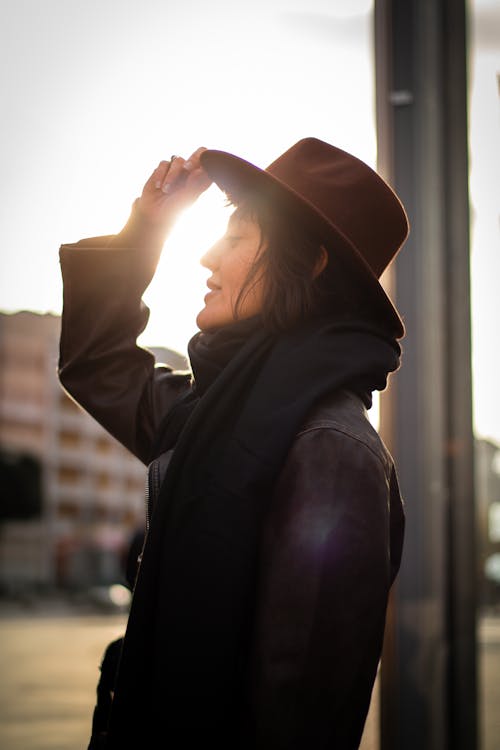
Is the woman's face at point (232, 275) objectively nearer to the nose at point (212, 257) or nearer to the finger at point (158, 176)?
the nose at point (212, 257)

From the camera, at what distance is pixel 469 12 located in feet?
9.36

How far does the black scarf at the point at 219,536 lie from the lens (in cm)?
136

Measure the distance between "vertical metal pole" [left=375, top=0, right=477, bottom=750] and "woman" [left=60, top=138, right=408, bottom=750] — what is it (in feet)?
3.17

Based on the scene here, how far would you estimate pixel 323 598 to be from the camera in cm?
133

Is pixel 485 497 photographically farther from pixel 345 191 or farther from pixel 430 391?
pixel 345 191

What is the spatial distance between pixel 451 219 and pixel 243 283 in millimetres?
1262

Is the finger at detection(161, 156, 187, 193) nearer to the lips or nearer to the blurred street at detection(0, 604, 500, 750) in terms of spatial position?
the lips

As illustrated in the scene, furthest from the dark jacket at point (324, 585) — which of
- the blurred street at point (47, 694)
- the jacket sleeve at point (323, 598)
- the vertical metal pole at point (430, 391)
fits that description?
the blurred street at point (47, 694)

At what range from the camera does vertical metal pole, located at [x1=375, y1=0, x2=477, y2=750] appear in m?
2.60

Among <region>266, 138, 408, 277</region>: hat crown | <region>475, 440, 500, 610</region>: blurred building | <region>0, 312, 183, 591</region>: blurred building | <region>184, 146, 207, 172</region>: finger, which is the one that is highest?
<region>0, 312, 183, 591</region>: blurred building

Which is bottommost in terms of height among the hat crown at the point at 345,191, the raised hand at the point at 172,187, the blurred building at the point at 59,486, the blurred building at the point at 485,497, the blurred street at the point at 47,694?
the blurred street at the point at 47,694

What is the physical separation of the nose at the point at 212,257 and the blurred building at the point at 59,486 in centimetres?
5225

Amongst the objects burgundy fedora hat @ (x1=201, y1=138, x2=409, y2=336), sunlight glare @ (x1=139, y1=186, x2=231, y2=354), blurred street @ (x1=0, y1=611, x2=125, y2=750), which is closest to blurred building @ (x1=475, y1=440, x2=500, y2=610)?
sunlight glare @ (x1=139, y1=186, x2=231, y2=354)

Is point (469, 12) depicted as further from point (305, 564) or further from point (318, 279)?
point (305, 564)
